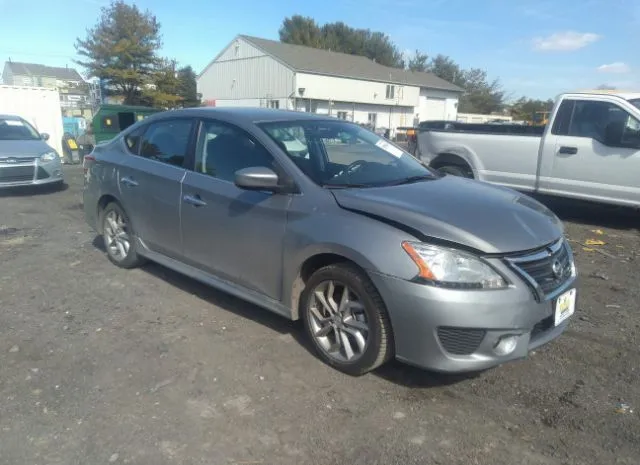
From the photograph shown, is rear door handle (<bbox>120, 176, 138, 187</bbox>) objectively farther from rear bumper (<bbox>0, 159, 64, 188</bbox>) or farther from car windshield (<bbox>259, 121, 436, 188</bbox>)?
rear bumper (<bbox>0, 159, 64, 188</bbox>)

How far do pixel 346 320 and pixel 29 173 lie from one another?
8.90 metres

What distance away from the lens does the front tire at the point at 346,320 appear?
3039 mm

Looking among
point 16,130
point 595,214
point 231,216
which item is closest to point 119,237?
point 231,216

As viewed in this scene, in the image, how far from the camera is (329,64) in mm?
46125

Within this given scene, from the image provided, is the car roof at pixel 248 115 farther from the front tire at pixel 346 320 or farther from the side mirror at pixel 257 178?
the front tire at pixel 346 320

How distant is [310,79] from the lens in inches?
1679

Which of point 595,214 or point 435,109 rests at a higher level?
point 435,109

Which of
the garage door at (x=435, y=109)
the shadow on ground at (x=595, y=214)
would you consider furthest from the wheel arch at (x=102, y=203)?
the garage door at (x=435, y=109)

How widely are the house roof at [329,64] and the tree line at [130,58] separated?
8.14 m

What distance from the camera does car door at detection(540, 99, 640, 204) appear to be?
22.8 ft

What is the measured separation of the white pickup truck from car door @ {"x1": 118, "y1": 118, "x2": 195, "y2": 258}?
5235 mm

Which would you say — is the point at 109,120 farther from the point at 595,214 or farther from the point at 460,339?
the point at 460,339

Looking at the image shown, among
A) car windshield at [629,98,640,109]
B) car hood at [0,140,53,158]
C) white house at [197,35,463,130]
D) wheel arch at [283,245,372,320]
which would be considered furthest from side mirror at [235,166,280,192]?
white house at [197,35,463,130]

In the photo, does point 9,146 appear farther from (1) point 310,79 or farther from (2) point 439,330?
(1) point 310,79
